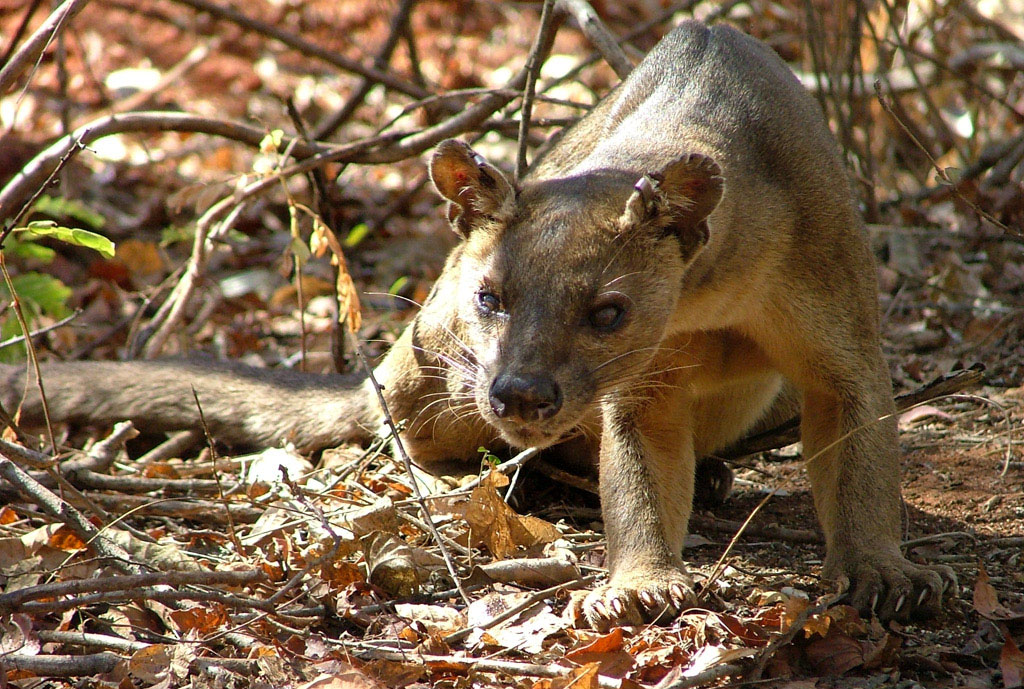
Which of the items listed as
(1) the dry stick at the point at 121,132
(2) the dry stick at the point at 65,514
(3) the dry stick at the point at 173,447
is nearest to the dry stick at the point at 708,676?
(2) the dry stick at the point at 65,514

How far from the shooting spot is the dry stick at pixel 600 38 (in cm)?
497

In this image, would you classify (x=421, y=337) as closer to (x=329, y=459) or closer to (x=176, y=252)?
(x=329, y=459)

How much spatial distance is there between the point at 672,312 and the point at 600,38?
211cm

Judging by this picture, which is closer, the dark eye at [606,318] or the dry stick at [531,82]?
the dark eye at [606,318]

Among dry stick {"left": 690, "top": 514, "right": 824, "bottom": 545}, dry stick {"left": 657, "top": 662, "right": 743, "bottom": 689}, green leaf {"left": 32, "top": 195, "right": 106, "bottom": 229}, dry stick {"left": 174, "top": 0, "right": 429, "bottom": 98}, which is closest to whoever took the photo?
dry stick {"left": 657, "top": 662, "right": 743, "bottom": 689}

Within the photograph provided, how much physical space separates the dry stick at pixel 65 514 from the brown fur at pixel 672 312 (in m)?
1.16

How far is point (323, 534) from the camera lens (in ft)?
12.2

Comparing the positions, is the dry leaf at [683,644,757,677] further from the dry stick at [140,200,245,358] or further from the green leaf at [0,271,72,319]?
the green leaf at [0,271,72,319]

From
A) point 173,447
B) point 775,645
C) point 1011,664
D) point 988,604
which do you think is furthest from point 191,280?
point 1011,664

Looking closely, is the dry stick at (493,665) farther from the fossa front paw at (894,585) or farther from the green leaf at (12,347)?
the green leaf at (12,347)

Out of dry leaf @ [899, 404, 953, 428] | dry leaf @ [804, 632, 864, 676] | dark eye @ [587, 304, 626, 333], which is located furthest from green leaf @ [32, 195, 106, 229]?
dry leaf @ [804, 632, 864, 676]

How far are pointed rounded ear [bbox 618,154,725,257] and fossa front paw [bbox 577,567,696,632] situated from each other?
1.10 metres

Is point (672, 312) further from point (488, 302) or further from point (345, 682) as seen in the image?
point (345, 682)

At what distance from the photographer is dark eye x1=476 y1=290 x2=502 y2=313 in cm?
331
